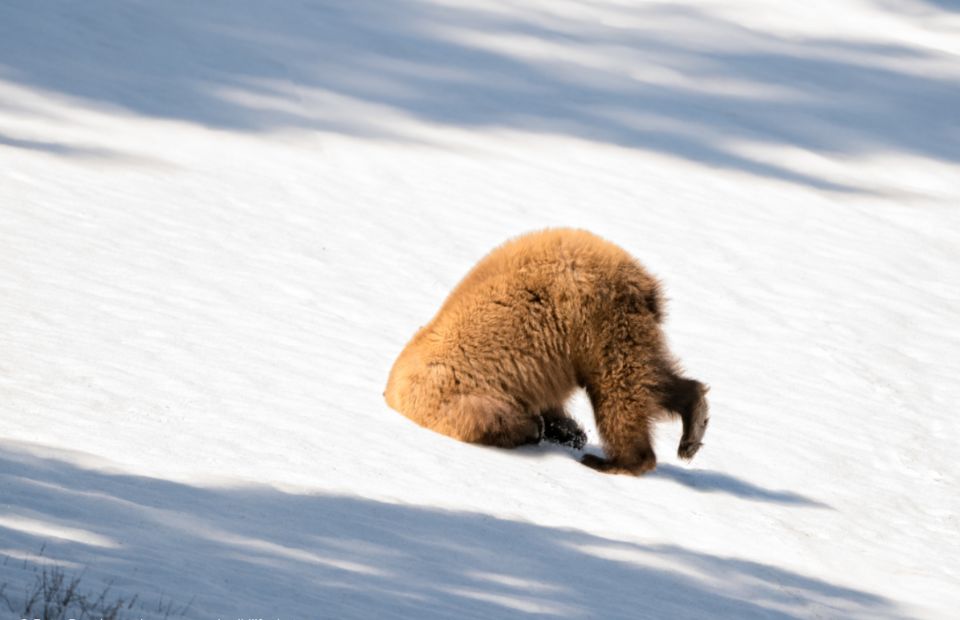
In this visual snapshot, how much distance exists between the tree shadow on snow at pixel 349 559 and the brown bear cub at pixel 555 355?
1042mm

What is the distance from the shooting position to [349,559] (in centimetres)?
517

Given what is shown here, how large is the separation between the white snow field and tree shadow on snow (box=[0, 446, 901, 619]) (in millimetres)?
21

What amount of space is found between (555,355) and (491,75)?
1075cm

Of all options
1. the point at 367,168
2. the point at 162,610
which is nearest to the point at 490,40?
the point at 367,168

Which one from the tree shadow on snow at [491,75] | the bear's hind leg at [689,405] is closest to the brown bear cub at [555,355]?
the bear's hind leg at [689,405]

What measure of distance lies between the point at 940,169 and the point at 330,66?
700 centimetres

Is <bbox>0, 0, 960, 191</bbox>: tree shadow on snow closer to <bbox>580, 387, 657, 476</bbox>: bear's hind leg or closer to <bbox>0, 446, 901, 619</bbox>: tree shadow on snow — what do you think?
<bbox>580, 387, 657, 476</bbox>: bear's hind leg

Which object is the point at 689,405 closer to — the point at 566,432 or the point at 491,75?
the point at 566,432

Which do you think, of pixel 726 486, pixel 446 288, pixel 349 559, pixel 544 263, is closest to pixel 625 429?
pixel 726 486

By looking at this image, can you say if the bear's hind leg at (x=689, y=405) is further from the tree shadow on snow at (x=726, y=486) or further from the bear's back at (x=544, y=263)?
the bear's back at (x=544, y=263)

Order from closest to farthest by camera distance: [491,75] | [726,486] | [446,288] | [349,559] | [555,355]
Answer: [349,559], [555,355], [726,486], [446,288], [491,75]

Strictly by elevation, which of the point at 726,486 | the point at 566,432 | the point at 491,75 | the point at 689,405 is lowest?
the point at 726,486

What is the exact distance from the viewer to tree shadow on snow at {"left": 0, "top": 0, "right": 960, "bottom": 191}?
15234mm

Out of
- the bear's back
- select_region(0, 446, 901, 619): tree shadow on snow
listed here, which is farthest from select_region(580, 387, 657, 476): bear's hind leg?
select_region(0, 446, 901, 619): tree shadow on snow
